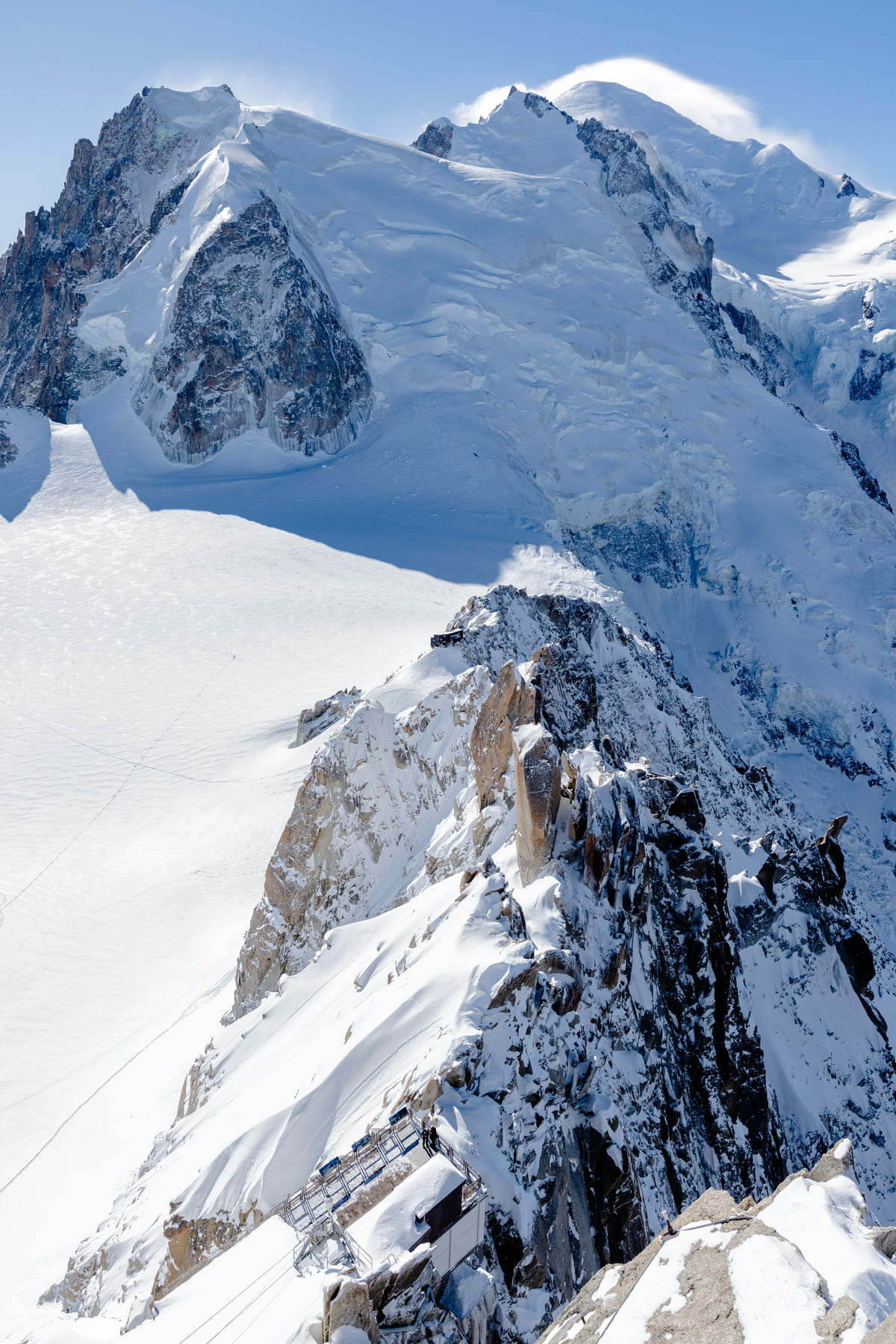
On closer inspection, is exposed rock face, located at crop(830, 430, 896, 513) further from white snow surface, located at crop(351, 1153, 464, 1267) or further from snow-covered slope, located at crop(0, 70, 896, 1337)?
white snow surface, located at crop(351, 1153, 464, 1267)

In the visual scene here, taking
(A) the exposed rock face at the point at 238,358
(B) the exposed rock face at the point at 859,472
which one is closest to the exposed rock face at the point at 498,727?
(A) the exposed rock face at the point at 238,358

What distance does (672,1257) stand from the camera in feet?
28.2

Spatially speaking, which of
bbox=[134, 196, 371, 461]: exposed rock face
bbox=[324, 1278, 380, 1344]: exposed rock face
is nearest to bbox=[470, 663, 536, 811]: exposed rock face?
bbox=[324, 1278, 380, 1344]: exposed rock face

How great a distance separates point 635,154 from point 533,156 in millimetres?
13310

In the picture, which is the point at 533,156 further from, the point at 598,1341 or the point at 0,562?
the point at 598,1341

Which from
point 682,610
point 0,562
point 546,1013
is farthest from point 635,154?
point 546,1013

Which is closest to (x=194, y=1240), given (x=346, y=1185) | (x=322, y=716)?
(x=346, y=1185)

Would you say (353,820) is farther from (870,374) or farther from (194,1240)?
(870,374)

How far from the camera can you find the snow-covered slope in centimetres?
1867

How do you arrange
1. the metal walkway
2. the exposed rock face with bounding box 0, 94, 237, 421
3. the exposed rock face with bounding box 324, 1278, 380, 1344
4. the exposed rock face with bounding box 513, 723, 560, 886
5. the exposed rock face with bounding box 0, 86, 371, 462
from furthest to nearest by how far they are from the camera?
the exposed rock face with bounding box 0, 94, 237, 421, the exposed rock face with bounding box 0, 86, 371, 462, the exposed rock face with bounding box 513, 723, 560, 886, the metal walkway, the exposed rock face with bounding box 324, 1278, 380, 1344

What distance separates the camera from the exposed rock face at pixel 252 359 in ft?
292

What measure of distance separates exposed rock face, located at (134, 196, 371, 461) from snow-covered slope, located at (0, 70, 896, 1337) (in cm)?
44

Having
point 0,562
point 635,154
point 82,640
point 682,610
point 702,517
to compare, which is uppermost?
point 635,154

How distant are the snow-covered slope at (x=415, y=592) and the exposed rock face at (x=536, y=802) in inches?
14.1
